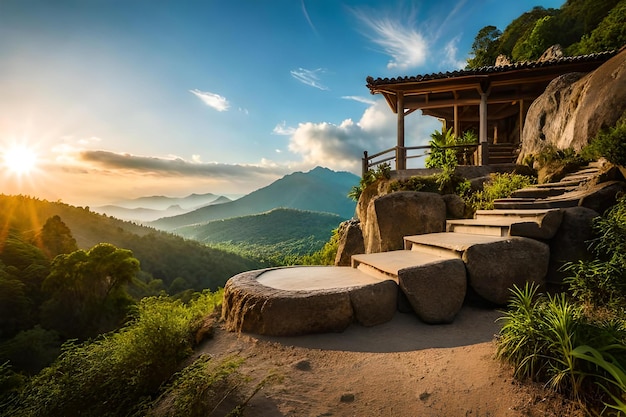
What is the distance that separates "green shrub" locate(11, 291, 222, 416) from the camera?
2.47m

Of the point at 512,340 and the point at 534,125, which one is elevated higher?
the point at 534,125

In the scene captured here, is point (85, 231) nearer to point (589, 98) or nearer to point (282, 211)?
point (282, 211)

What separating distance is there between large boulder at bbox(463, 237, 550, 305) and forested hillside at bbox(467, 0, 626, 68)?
1514 centimetres

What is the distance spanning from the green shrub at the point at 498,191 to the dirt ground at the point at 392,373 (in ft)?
12.9

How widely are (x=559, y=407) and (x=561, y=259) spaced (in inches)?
109

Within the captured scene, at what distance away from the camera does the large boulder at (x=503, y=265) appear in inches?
146

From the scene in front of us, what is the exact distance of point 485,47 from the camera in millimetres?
25953

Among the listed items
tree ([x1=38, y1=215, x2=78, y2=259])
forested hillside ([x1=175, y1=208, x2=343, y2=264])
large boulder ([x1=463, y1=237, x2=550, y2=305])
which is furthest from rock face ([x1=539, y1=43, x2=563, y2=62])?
forested hillside ([x1=175, y1=208, x2=343, y2=264])

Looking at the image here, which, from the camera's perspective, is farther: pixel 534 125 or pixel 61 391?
pixel 534 125

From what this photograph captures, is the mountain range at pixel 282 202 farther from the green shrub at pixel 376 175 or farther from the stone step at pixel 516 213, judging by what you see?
the stone step at pixel 516 213

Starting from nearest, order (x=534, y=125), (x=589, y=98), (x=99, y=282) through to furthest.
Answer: (x=589, y=98)
(x=534, y=125)
(x=99, y=282)

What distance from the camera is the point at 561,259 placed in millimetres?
3979

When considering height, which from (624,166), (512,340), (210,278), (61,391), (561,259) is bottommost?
(210,278)

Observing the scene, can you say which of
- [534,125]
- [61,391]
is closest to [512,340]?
[61,391]
